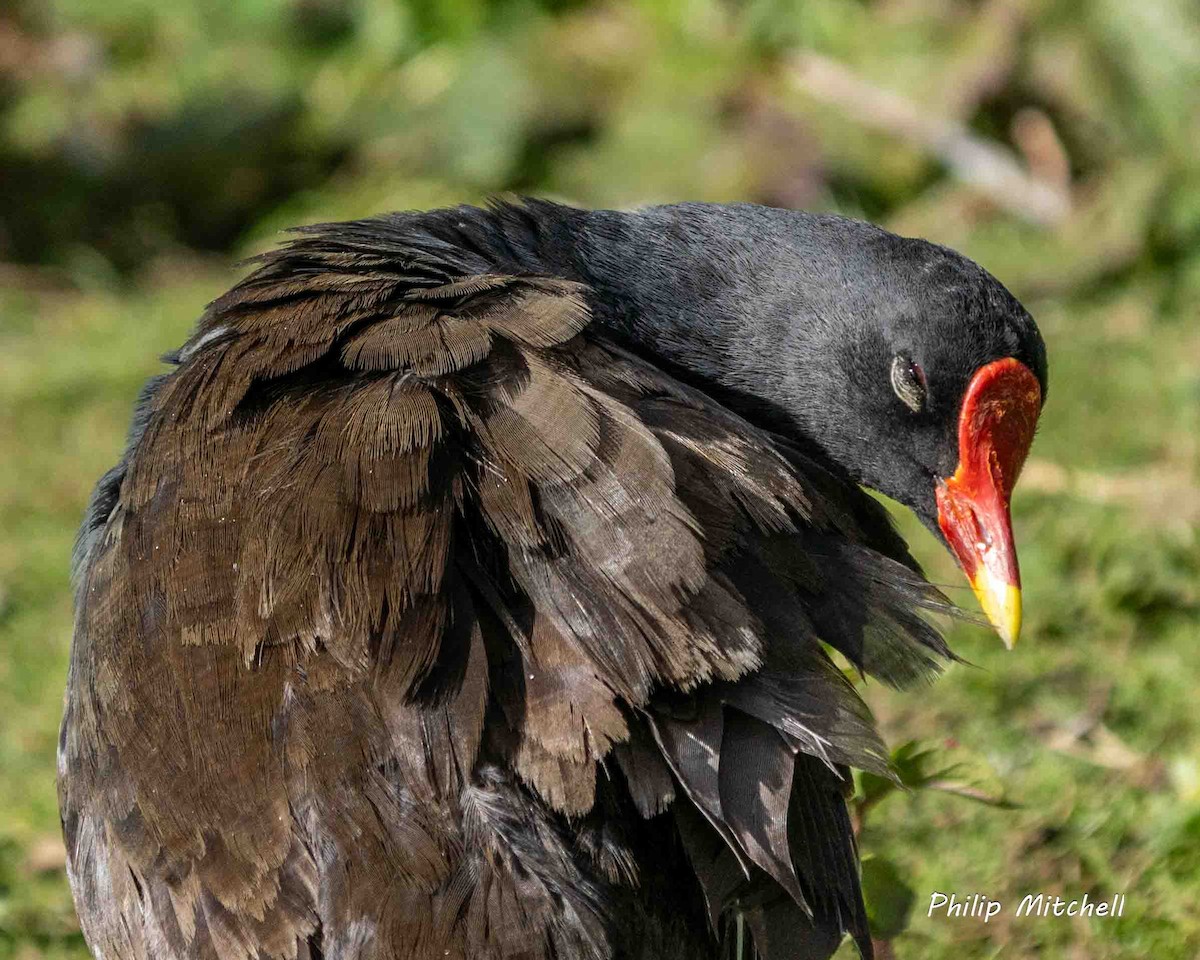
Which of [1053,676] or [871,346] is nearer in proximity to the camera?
[871,346]

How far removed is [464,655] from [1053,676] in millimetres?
2358

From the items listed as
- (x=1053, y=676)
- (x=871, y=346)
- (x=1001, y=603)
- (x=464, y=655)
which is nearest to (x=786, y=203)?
(x=1053, y=676)

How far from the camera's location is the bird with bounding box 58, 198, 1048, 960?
7.57 feet

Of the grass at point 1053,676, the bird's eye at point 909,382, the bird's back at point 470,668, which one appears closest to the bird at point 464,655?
the bird's back at point 470,668

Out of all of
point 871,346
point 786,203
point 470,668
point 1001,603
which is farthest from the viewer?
point 786,203

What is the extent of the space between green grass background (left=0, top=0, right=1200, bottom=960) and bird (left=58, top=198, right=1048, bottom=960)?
77 centimetres

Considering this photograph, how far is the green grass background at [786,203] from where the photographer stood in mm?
3732

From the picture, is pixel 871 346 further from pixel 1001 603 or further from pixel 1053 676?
pixel 1053 676

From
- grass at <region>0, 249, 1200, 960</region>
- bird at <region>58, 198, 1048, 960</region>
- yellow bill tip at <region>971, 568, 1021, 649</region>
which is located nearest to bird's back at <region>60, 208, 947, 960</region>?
bird at <region>58, 198, 1048, 960</region>

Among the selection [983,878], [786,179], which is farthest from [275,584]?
[786,179]

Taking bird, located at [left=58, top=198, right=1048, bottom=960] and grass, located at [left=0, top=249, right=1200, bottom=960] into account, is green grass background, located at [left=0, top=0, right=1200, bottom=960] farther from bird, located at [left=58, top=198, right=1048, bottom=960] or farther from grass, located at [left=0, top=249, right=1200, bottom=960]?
bird, located at [left=58, top=198, right=1048, bottom=960]

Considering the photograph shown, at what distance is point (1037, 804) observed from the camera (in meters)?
3.71

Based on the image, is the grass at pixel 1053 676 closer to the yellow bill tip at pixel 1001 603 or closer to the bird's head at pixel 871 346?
the yellow bill tip at pixel 1001 603

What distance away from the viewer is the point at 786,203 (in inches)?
291
